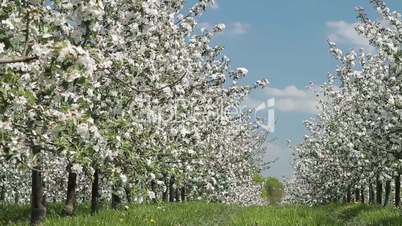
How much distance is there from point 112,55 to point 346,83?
1599 centimetres

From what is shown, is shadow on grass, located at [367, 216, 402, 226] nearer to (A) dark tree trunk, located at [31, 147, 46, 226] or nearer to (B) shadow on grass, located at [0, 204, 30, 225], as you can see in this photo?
(A) dark tree trunk, located at [31, 147, 46, 226]

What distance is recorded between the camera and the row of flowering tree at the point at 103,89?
5.47 meters

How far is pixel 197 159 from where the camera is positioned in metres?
21.3

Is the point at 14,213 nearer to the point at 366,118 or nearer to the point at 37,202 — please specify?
the point at 37,202

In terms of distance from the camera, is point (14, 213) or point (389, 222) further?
point (14, 213)

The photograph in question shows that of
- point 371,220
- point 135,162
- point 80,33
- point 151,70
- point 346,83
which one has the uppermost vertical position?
point 346,83

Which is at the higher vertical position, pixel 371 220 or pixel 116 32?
pixel 116 32

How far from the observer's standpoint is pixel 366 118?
1917 cm

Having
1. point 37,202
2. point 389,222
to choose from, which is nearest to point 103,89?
point 37,202

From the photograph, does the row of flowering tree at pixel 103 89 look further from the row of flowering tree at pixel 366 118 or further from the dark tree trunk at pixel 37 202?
the row of flowering tree at pixel 366 118

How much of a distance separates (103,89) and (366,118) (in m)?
10.8

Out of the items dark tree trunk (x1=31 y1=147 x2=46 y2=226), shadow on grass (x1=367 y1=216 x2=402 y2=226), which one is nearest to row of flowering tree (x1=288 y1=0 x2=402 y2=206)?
shadow on grass (x1=367 y1=216 x2=402 y2=226)

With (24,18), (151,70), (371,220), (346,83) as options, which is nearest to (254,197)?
(346,83)

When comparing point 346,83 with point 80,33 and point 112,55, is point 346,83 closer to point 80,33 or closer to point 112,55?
point 112,55
